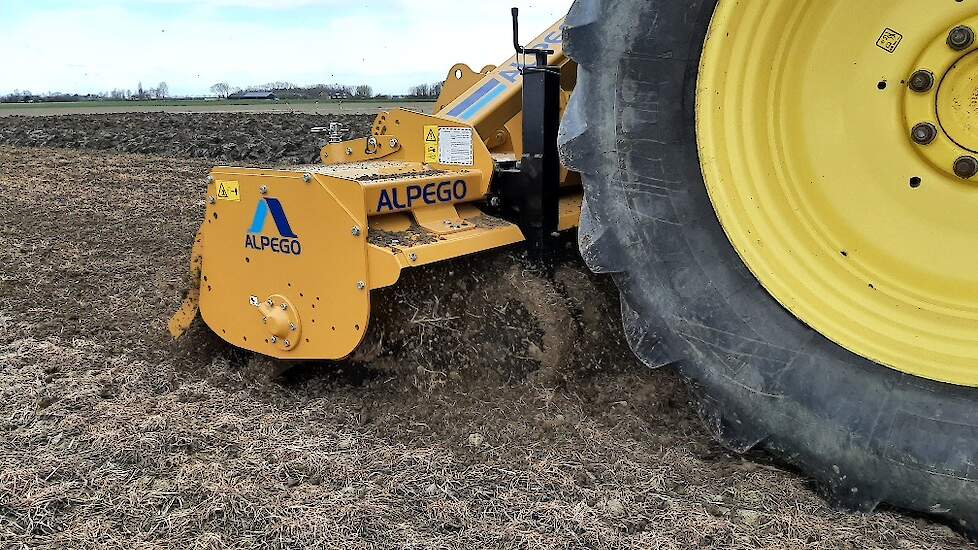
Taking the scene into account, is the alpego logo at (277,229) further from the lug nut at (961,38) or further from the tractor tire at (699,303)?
the lug nut at (961,38)

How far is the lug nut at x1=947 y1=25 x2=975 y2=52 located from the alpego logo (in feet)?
5.84

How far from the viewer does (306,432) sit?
230cm

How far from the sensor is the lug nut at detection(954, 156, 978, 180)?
4.77 feet

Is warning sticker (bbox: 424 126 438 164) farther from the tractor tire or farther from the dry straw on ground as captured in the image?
the tractor tire

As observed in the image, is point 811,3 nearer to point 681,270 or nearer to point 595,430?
point 681,270

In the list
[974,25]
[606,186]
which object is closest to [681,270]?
[606,186]

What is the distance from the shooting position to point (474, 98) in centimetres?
284

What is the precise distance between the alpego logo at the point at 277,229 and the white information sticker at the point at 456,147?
0.58 m

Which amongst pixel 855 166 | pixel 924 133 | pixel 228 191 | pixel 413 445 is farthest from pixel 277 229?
pixel 924 133

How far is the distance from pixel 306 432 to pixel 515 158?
3.80 ft

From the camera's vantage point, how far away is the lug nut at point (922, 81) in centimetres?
146

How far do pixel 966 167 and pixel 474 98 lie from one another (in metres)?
1.74

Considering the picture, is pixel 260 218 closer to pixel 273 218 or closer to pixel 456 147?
pixel 273 218

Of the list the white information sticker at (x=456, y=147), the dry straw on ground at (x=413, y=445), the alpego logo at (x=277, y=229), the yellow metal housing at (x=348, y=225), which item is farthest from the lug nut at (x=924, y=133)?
the alpego logo at (x=277, y=229)
